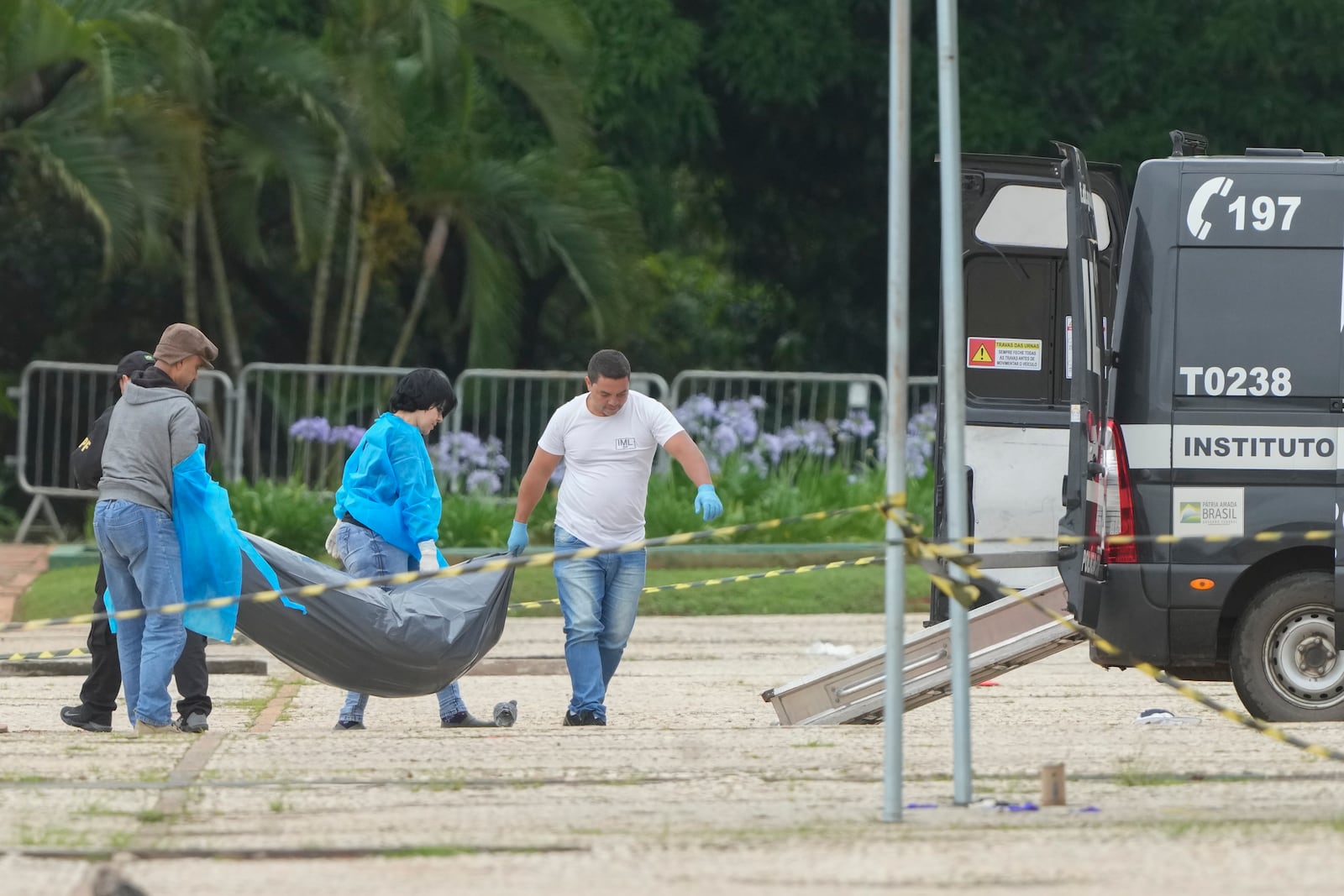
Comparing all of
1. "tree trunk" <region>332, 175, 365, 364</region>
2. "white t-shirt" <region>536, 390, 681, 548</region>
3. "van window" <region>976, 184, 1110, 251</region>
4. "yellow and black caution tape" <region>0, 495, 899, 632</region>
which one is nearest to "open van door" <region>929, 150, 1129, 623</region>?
"van window" <region>976, 184, 1110, 251</region>

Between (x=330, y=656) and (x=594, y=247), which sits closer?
(x=330, y=656)

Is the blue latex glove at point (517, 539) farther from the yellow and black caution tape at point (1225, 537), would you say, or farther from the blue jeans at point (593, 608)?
the yellow and black caution tape at point (1225, 537)

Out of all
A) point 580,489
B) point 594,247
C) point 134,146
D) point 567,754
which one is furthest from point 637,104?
point 567,754

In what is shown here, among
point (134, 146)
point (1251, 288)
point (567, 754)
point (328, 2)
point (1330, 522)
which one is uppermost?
point (328, 2)

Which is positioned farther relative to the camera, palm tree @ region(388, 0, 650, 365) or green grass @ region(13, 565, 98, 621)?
palm tree @ region(388, 0, 650, 365)

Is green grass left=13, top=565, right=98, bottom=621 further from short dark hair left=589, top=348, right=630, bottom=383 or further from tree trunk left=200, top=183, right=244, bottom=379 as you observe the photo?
short dark hair left=589, top=348, right=630, bottom=383

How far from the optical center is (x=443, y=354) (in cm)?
2334

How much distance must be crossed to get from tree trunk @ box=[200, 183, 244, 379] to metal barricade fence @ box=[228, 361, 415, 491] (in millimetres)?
2537

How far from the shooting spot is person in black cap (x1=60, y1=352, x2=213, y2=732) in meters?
8.80

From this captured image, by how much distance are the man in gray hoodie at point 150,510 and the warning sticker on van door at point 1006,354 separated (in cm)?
367

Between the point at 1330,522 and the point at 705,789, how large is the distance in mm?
2893

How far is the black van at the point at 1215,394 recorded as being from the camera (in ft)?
27.3

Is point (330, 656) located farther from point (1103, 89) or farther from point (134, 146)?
point (1103, 89)

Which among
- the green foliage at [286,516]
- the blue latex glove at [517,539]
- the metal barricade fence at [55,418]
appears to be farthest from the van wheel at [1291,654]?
the metal barricade fence at [55,418]
